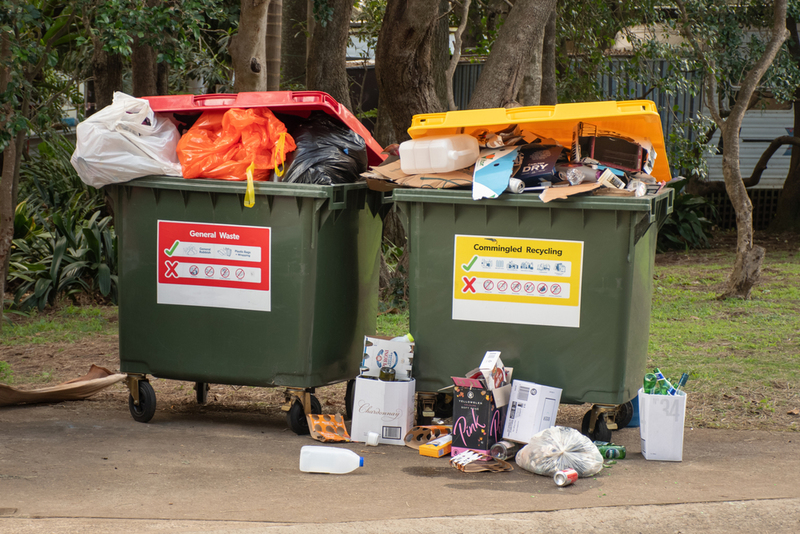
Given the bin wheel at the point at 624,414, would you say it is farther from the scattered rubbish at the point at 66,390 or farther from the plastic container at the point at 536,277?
the scattered rubbish at the point at 66,390

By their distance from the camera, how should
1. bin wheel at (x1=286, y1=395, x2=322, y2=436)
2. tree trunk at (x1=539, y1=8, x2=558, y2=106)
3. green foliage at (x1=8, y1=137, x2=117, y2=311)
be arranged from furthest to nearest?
tree trunk at (x1=539, y1=8, x2=558, y2=106), green foliage at (x1=8, y1=137, x2=117, y2=311), bin wheel at (x1=286, y1=395, x2=322, y2=436)

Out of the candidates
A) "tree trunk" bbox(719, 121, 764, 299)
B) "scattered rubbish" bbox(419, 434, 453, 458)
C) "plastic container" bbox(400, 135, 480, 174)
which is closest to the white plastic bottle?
"scattered rubbish" bbox(419, 434, 453, 458)

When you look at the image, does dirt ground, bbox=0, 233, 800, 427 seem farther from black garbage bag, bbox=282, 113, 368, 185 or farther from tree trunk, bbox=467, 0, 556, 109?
tree trunk, bbox=467, 0, 556, 109

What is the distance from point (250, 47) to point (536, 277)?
112 inches

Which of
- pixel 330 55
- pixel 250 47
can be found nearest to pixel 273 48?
pixel 330 55

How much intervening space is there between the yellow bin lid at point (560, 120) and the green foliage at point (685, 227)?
805 centimetres

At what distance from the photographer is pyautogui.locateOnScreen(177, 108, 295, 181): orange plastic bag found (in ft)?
13.3

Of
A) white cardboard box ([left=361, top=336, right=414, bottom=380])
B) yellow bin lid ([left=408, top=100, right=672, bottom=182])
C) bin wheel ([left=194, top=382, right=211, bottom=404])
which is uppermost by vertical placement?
yellow bin lid ([left=408, top=100, right=672, bottom=182])

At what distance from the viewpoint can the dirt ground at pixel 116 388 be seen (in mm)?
4715

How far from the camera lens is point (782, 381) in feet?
16.6

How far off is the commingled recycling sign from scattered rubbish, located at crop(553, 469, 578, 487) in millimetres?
704

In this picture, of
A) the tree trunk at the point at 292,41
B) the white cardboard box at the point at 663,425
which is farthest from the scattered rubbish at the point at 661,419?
the tree trunk at the point at 292,41

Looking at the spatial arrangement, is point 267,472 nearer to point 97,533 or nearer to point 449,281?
point 97,533

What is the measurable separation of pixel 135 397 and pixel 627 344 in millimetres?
2478
